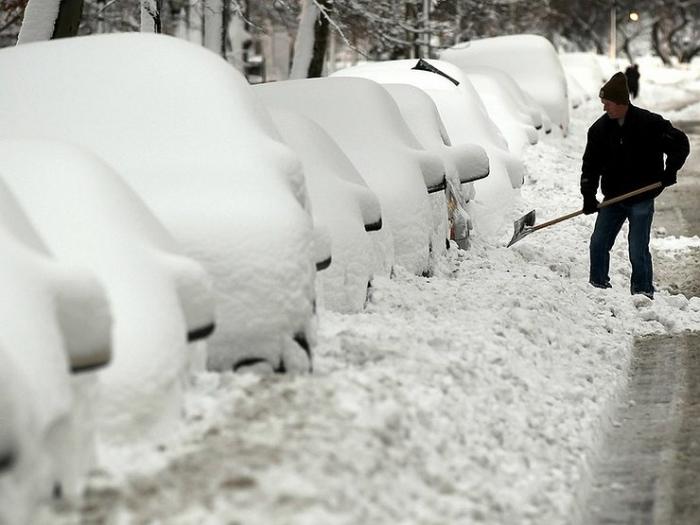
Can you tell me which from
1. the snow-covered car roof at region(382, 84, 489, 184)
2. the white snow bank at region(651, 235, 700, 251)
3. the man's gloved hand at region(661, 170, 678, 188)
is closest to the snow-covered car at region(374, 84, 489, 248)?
the snow-covered car roof at region(382, 84, 489, 184)

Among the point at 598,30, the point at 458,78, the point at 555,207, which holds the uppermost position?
the point at 458,78

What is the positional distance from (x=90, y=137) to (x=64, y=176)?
1086 mm

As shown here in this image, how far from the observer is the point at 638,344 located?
799 cm

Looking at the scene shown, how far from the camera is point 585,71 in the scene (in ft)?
137

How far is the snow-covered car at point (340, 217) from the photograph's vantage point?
22.9 ft

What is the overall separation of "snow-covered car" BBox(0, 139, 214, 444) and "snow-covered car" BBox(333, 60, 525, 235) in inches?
277

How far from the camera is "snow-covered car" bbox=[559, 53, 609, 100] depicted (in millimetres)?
41059

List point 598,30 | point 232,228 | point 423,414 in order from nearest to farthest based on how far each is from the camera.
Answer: point 423,414 → point 232,228 → point 598,30

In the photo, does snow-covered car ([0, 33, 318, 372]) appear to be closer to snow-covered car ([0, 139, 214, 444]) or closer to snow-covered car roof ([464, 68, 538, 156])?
snow-covered car ([0, 139, 214, 444])

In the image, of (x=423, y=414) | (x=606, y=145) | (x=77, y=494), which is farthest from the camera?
(x=606, y=145)

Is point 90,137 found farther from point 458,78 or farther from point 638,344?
point 458,78

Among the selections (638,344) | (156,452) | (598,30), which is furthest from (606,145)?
(598,30)

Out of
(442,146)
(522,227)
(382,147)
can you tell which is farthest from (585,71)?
(382,147)

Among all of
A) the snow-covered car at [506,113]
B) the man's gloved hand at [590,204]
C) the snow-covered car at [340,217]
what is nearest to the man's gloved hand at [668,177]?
the man's gloved hand at [590,204]
